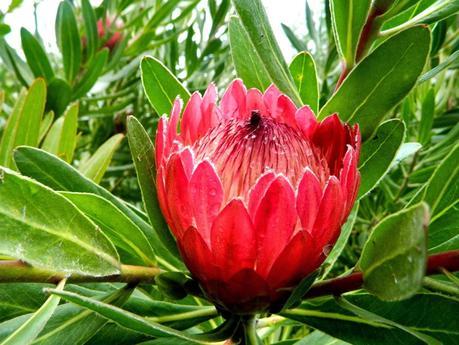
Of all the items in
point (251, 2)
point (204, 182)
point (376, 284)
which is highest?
point (251, 2)

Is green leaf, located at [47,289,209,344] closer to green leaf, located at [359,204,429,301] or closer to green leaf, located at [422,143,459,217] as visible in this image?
green leaf, located at [359,204,429,301]

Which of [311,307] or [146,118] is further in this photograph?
[146,118]

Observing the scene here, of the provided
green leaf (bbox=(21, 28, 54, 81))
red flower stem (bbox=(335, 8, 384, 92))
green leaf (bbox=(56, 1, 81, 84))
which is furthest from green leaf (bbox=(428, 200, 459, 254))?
green leaf (bbox=(56, 1, 81, 84))

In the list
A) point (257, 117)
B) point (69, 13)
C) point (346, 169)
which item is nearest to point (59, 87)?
point (69, 13)

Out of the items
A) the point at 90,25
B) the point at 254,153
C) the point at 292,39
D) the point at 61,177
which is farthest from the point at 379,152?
the point at 292,39

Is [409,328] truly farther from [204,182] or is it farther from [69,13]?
[69,13]

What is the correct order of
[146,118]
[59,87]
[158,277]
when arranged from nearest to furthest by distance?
[158,277], [59,87], [146,118]

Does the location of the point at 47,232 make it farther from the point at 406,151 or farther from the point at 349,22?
the point at 406,151
